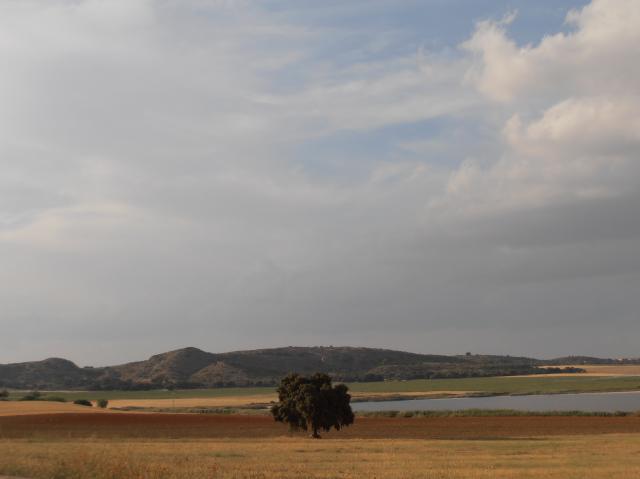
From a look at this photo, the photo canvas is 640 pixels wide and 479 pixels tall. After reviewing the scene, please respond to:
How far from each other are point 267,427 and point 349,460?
4052cm

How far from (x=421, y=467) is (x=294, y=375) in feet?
130

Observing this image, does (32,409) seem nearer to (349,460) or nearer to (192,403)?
(192,403)

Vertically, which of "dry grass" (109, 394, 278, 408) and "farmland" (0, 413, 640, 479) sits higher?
"dry grass" (109, 394, 278, 408)

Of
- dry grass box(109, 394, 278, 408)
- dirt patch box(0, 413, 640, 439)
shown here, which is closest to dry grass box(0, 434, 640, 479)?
dirt patch box(0, 413, 640, 439)

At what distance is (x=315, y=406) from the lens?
219ft

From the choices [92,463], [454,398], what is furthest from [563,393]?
[92,463]

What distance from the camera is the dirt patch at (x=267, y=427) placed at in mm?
64812

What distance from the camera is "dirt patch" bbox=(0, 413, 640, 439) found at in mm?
64812

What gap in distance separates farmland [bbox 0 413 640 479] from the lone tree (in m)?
2.02

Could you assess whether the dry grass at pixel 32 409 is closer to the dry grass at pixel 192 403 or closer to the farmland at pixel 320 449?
the farmland at pixel 320 449

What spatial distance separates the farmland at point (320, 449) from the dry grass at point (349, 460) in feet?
0.20

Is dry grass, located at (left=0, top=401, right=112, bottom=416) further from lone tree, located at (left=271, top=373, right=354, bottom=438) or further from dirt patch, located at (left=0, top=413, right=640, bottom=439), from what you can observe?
lone tree, located at (left=271, top=373, right=354, bottom=438)

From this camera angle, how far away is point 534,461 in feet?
126

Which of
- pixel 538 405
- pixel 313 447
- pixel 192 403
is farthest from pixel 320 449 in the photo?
pixel 192 403
